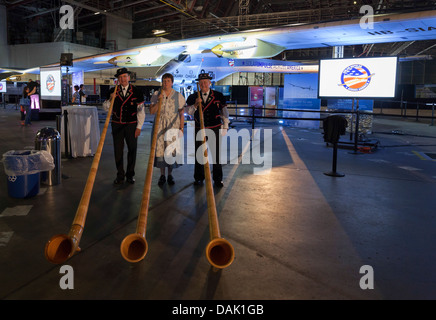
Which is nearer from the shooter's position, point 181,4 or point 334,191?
point 334,191

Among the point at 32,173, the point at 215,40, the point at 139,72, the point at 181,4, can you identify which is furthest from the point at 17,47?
the point at 32,173

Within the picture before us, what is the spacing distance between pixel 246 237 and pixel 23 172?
10.0 ft

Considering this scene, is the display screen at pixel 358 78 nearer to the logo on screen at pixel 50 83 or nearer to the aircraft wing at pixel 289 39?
the aircraft wing at pixel 289 39

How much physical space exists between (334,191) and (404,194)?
97cm

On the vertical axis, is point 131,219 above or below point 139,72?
below

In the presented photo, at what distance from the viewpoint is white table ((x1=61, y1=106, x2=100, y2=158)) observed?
7430mm

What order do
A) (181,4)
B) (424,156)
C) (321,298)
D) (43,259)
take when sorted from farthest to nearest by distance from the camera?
(181,4) → (424,156) → (43,259) → (321,298)

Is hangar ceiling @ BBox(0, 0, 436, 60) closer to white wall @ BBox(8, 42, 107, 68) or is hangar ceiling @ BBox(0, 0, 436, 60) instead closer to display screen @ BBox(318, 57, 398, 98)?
white wall @ BBox(8, 42, 107, 68)

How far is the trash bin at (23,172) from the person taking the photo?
4.45 m

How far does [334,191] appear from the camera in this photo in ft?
17.1

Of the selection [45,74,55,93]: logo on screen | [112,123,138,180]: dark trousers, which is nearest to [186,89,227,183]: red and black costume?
[112,123,138,180]: dark trousers

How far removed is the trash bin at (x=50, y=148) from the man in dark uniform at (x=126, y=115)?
0.89 m

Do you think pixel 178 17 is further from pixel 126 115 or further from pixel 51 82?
pixel 126 115
